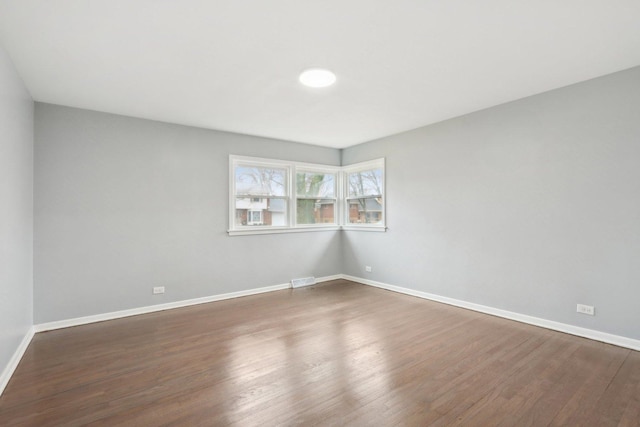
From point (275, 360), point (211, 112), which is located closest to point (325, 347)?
point (275, 360)

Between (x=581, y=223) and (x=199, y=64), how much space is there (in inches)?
157

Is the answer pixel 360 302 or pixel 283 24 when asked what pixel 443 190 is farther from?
pixel 283 24

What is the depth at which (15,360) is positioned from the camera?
103 inches

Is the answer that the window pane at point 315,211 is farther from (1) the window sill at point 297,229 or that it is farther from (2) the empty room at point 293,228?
(2) the empty room at point 293,228

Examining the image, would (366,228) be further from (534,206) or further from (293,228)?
(534,206)

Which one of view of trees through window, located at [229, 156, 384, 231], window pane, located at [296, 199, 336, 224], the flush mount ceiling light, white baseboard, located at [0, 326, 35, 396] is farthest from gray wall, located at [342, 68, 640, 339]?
white baseboard, located at [0, 326, 35, 396]

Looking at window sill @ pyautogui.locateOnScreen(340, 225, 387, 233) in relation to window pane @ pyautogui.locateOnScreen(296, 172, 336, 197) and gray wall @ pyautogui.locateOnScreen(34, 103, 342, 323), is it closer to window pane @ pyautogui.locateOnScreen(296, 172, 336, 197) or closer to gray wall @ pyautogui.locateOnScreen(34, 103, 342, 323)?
window pane @ pyautogui.locateOnScreen(296, 172, 336, 197)

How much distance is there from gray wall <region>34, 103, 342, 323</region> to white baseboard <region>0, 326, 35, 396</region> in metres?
0.34

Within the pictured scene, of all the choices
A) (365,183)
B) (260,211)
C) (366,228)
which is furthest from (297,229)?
(365,183)

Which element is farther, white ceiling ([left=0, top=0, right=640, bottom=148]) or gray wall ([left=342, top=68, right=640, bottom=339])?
gray wall ([left=342, top=68, right=640, bottom=339])

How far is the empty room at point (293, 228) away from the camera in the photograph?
6.86ft

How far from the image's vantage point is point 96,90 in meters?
3.19

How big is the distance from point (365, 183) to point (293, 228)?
62.8 inches

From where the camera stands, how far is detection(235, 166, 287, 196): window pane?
5.00 metres
